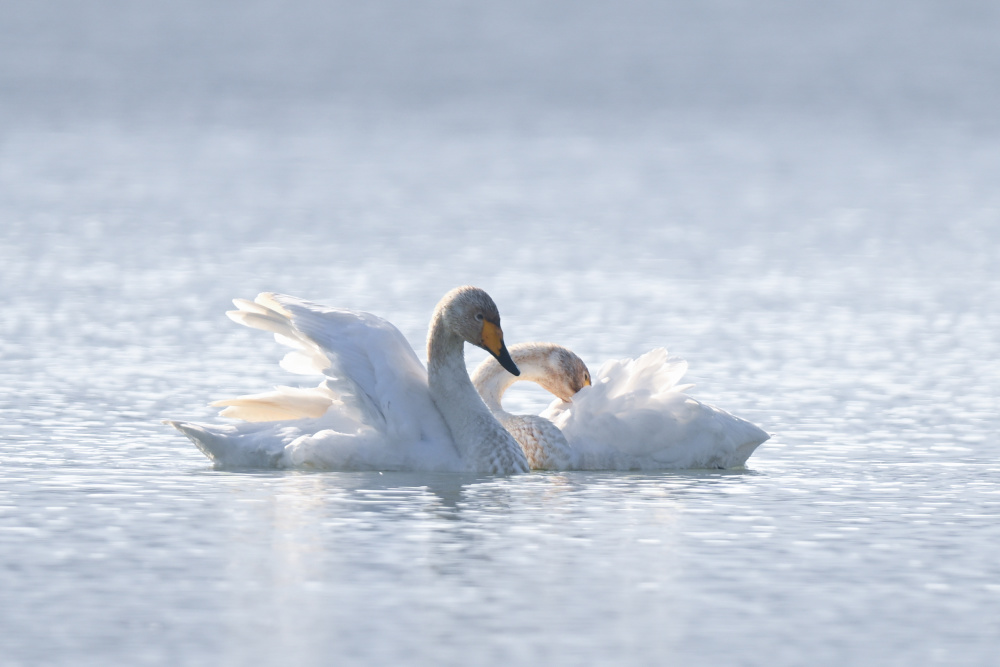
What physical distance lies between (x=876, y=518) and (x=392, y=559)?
244 cm

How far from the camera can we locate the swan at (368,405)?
33.8ft

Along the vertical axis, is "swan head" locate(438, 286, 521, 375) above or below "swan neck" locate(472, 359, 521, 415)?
above

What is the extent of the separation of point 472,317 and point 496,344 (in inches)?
8.1

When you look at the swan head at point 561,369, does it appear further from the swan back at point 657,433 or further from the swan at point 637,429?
the swan back at point 657,433

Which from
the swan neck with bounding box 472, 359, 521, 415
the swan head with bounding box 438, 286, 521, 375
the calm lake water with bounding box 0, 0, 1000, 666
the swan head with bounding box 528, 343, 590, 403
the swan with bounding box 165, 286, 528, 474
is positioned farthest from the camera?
the swan head with bounding box 528, 343, 590, 403

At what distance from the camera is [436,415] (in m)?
10.6

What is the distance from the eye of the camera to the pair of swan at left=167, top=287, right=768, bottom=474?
33.9ft

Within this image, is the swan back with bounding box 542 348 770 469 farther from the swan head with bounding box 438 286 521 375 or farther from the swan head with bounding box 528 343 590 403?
the swan head with bounding box 528 343 590 403

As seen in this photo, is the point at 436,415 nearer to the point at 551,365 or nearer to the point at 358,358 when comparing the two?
the point at 358,358

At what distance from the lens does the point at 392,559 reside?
7945mm

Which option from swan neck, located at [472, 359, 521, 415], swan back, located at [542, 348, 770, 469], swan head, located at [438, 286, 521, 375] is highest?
swan head, located at [438, 286, 521, 375]

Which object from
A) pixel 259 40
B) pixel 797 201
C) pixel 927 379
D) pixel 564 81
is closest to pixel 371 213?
pixel 797 201

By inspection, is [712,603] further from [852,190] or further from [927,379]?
[852,190]

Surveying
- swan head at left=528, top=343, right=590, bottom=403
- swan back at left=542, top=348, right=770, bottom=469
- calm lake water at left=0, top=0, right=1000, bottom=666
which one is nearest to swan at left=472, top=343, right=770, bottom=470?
swan back at left=542, top=348, right=770, bottom=469
